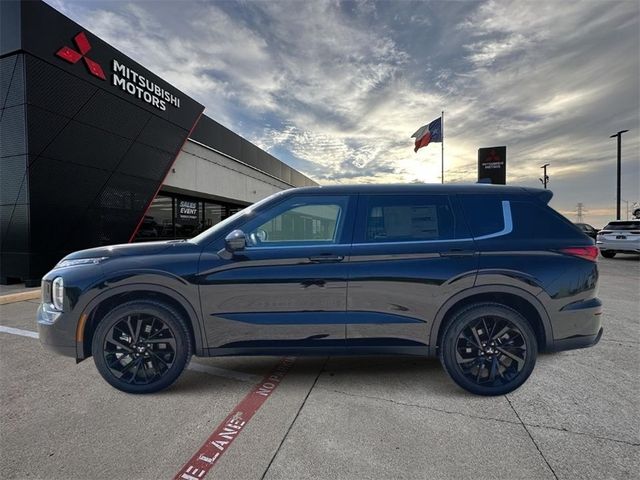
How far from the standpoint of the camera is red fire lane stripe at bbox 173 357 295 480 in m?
1.96

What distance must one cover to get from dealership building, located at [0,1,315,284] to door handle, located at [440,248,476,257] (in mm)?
9284

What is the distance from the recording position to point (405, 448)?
2135mm

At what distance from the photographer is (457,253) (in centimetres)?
280

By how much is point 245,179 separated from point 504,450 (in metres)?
18.2

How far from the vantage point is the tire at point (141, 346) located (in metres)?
2.79

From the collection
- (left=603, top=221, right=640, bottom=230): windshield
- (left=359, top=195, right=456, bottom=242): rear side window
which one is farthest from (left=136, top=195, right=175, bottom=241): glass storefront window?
(left=603, top=221, right=640, bottom=230): windshield

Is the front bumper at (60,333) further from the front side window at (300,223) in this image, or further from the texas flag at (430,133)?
the texas flag at (430,133)

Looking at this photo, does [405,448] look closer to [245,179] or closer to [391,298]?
[391,298]

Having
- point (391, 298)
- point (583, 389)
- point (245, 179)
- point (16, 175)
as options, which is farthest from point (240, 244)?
point (245, 179)

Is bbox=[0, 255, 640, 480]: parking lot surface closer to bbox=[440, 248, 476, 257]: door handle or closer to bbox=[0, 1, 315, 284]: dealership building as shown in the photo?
bbox=[440, 248, 476, 257]: door handle

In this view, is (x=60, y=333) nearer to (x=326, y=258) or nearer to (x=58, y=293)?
(x=58, y=293)

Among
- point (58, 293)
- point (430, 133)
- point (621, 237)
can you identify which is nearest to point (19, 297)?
point (58, 293)

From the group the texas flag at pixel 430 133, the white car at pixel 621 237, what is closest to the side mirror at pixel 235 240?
the white car at pixel 621 237

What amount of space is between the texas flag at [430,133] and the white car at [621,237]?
832cm
